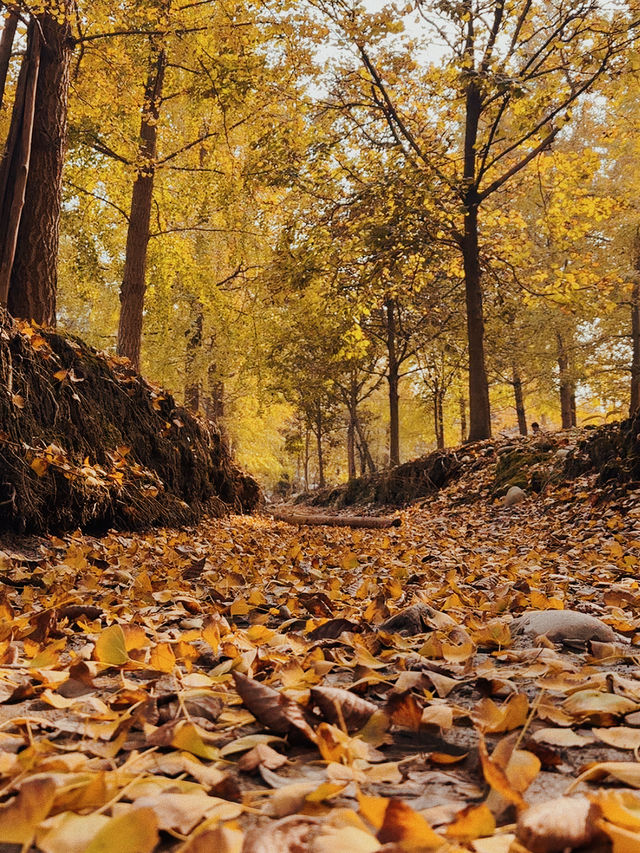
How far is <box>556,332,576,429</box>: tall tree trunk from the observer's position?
15.3m

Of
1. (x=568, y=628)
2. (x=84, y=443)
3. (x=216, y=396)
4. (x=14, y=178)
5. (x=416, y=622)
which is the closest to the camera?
(x=568, y=628)

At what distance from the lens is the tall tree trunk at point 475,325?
31.7ft

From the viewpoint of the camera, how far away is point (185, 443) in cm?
638

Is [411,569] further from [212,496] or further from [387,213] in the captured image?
[387,213]

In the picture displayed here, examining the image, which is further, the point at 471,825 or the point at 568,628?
the point at 568,628

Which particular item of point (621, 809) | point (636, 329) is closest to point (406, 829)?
point (621, 809)

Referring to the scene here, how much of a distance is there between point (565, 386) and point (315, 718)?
1622 cm

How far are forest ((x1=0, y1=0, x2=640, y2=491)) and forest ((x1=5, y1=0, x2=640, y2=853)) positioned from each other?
0.23ft

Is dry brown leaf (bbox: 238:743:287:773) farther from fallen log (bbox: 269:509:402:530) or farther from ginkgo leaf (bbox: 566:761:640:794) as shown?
fallen log (bbox: 269:509:402:530)

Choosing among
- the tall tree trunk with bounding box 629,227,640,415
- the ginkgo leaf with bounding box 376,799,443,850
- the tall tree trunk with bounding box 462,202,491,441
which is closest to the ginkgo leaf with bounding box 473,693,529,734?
the ginkgo leaf with bounding box 376,799,443,850

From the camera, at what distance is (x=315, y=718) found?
111cm

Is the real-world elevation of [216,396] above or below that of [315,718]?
above

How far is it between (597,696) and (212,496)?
20.5 ft

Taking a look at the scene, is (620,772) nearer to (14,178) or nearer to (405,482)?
(14,178)
